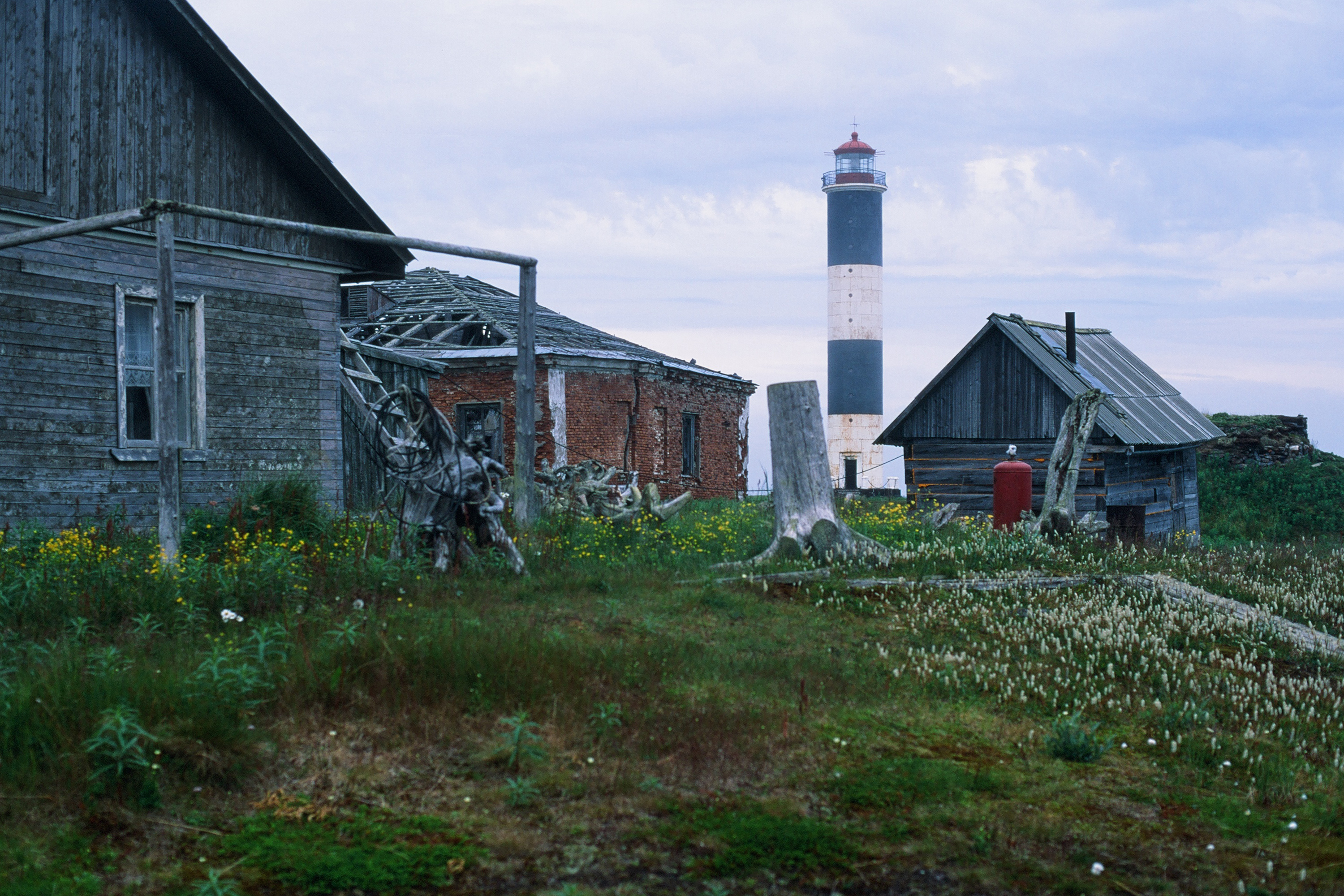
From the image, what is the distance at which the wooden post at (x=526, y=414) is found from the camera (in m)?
11.0

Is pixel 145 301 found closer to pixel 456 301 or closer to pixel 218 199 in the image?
pixel 218 199

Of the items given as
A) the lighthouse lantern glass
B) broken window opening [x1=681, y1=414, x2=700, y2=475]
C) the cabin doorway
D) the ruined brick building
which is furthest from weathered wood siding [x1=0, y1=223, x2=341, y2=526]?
the lighthouse lantern glass

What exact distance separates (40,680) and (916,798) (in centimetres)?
420

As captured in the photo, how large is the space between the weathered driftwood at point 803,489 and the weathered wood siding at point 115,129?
6.63 m

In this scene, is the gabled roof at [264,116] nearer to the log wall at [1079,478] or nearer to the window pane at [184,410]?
the window pane at [184,410]

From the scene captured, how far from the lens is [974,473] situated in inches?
892

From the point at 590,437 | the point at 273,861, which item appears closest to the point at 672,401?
the point at 590,437

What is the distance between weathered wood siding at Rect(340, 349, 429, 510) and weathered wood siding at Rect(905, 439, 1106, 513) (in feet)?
38.5

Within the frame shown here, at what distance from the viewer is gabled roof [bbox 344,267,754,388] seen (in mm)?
23188

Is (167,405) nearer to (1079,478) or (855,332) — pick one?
(1079,478)

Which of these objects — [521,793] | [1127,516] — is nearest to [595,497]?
[521,793]

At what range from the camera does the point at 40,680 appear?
203 inches

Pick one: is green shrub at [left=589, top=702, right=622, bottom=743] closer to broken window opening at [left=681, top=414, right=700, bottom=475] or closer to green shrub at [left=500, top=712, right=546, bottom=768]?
green shrub at [left=500, top=712, right=546, bottom=768]

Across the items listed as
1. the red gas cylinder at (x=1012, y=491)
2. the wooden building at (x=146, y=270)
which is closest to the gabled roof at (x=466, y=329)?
the wooden building at (x=146, y=270)
